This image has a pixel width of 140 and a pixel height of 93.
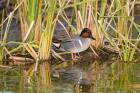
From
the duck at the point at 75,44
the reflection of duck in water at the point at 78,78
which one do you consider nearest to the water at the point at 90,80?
the reflection of duck in water at the point at 78,78

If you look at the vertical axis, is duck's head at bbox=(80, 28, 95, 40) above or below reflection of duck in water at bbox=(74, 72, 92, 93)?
above

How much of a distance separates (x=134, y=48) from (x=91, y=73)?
0.99m

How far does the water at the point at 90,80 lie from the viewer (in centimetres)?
746

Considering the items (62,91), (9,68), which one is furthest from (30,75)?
(62,91)

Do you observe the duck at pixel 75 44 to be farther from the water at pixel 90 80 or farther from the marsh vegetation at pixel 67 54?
the water at pixel 90 80

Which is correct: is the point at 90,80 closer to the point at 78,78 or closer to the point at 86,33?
the point at 78,78

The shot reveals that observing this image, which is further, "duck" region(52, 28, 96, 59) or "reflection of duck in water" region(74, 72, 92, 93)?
"duck" region(52, 28, 96, 59)

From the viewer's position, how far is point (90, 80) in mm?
8102

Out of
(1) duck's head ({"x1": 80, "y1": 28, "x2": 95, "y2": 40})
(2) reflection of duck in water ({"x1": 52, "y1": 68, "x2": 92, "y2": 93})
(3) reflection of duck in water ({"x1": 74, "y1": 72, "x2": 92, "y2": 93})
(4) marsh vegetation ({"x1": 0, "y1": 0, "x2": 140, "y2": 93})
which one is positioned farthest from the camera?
(1) duck's head ({"x1": 80, "y1": 28, "x2": 95, "y2": 40})

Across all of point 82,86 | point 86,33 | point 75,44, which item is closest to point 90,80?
point 82,86

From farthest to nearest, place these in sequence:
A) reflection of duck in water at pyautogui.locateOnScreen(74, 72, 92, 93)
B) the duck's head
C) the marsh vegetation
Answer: the duck's head
the marsh vegetation
reflection of duck in water at pyautogui.locateOnScreen(74, 72, 92, 93)

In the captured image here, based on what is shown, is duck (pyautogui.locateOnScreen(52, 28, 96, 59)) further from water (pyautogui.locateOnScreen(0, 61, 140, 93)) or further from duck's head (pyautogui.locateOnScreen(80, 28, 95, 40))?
water (pyautogui.locateOnScreen(0, 61, 140, 93))

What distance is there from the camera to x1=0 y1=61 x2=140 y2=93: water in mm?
7457

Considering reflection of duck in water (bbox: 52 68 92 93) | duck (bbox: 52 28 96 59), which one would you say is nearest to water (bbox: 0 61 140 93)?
reflection of duck in water (bbox: 52 68 92 93)
